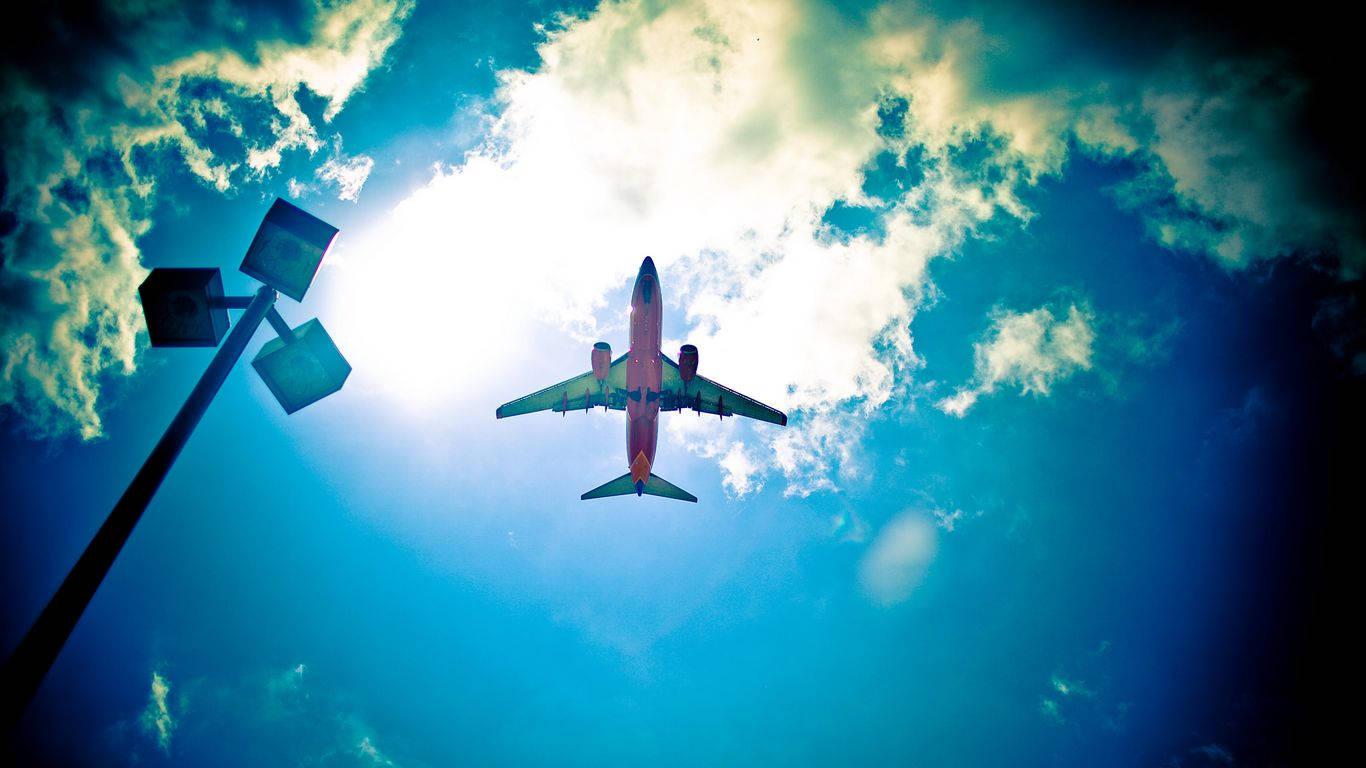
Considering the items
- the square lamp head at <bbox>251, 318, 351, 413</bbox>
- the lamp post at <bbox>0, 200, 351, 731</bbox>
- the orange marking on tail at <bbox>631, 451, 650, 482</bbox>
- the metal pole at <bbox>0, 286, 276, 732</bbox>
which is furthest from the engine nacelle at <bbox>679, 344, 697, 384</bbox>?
the metal pole at <bbox>0, 286, 276, 732</bbox>

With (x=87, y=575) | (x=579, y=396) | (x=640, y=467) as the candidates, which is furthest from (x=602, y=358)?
(x=87, y=575)

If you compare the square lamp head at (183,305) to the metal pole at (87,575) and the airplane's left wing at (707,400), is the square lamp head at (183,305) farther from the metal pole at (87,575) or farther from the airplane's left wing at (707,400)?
the airplane's left wing at (707,400)

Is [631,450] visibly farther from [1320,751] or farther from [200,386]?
[1320,751]

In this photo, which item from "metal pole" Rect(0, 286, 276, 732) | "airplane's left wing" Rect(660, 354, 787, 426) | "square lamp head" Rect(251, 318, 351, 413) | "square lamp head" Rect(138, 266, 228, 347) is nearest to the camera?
"metal pole" Rect(0, 286, 276, 732)

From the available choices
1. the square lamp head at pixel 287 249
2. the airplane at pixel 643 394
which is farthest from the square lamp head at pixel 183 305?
the airplane at pixel 643 394

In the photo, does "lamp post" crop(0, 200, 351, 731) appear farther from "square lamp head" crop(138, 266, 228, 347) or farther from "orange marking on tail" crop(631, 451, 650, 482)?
"orange marking on tail" crop(631, 451, 650, 482)

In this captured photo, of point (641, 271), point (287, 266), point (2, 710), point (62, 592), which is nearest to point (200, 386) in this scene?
point (287, 266)

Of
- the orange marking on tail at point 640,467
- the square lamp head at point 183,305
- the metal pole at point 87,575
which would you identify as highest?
the orange marking on tail at point 640,467
